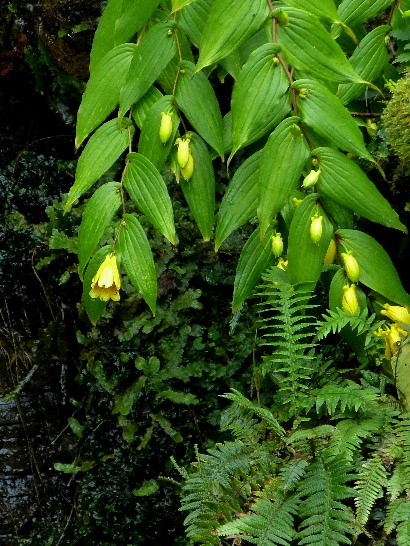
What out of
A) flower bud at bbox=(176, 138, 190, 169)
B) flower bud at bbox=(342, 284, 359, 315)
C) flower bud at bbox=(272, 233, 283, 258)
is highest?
flower bud at bbox=(176, 138, 190, 169)

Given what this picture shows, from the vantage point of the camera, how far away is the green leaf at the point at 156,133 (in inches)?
69.8

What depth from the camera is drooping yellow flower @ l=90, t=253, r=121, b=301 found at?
5.80ft

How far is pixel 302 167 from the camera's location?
1.63m

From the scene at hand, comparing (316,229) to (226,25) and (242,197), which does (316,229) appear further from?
(226,25)

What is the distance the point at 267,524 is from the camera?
1.35 meters

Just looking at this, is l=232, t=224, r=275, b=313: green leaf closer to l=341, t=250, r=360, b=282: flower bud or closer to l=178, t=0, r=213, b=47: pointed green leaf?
l=341, t=250, r=360, b=282: flower bud

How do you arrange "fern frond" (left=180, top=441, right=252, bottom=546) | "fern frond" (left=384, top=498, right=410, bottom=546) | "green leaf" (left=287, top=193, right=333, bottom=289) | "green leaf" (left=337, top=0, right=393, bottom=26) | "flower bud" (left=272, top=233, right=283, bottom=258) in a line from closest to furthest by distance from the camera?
"fern frond" (left=384, top=498, right=410, bottom=546) < "fern frond" (left=180, top=441, right=252, bottom=546) < "green leaf" (left=287, top=193, right=333, bottom=289) < "flower bud" (left=272, top=233, right=283, bottom=258) < "green leaf" (left=337, top=0, right=393, bottom=26)

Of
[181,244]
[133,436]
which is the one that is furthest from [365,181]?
[133,436]

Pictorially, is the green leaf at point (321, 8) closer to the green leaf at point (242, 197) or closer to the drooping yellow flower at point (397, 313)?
the green leaf at point (242, 197)

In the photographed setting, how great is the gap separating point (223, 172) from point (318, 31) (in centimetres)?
179

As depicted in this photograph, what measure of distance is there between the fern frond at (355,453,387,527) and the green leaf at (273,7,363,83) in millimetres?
941

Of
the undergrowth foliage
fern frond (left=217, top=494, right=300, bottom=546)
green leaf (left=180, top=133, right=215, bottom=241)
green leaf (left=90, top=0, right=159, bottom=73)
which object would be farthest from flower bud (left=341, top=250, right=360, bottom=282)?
green leaf (left=90, top=0, right=159, bottom=73)

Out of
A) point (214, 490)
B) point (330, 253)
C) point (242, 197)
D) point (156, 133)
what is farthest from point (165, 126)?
point (214, 490)

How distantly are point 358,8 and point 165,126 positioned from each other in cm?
76
